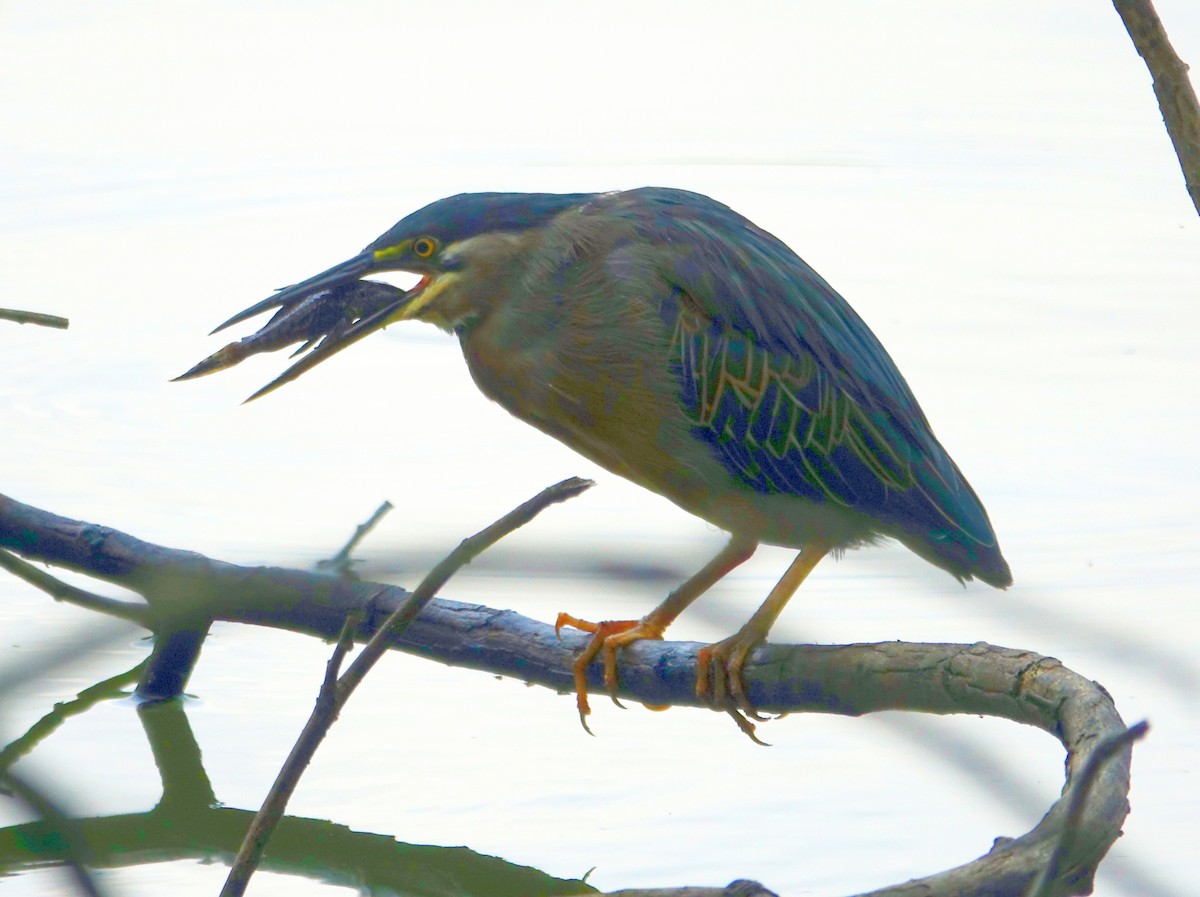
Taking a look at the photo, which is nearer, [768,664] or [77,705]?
[768,664]

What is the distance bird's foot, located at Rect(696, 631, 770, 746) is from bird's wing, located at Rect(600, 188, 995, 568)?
9.8 inches

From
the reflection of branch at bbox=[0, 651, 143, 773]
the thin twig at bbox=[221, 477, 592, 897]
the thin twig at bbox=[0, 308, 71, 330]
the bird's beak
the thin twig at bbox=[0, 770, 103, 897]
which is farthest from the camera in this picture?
the reflection of branch at bbox=[0, 651, 143, 773]

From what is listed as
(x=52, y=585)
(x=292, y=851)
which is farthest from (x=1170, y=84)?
(x=292, y=851)

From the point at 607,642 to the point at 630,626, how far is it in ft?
0.28

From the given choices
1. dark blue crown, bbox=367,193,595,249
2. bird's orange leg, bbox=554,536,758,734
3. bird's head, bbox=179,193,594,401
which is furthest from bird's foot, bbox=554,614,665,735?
dark blue crown, bbox=367,193,595,249

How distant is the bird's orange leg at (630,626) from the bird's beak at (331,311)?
0.57 m

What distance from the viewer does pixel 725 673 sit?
226 centimetres

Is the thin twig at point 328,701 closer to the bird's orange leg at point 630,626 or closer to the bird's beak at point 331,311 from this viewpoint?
the bird's beak at point 331,311

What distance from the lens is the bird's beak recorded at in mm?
2170

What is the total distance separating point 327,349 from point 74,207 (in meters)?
3.57

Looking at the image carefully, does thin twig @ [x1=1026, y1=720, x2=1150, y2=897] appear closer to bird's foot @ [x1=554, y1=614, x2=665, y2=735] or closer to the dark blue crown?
bird's foot @ [x1=554, y1=614, x2=665, y2=735]

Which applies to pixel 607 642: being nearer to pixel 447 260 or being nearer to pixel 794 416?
pixel 794 416

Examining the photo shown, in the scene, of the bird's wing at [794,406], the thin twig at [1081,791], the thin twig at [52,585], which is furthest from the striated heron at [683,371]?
the thin twig at [1081,791]

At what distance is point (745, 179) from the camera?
561 cm
